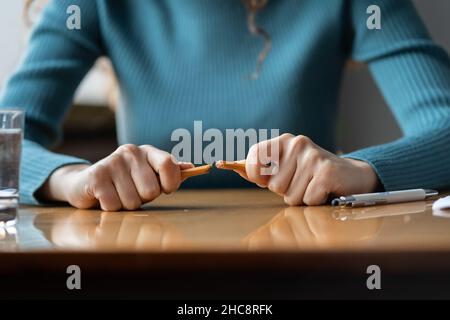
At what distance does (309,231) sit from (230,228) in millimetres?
66

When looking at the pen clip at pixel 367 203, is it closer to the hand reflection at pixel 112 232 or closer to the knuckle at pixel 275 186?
the knuckle at pixel 275 186

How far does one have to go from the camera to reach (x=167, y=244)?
0.50 m

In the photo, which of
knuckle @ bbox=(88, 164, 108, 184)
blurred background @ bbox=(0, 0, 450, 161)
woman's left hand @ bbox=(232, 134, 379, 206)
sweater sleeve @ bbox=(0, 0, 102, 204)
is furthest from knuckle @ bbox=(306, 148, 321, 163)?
blurred background @ bbox=(0, 0, 450, 161)

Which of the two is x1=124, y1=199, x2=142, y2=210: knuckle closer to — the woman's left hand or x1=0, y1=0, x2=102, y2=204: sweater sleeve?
the woman's left hand

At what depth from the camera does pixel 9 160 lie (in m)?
0.64

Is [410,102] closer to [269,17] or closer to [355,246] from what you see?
[269,17]

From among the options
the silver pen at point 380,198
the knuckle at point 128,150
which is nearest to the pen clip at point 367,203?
the silver pen at point 380,198

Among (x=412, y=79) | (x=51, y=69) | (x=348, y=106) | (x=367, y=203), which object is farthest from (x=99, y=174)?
(x=348, y=106)

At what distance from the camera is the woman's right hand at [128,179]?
734 millimetres

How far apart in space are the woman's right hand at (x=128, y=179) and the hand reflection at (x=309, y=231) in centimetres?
13

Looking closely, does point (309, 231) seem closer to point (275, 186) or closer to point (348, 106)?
point (275, 186)

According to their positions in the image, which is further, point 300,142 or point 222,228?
point 300,142

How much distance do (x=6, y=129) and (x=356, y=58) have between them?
28.5 inches

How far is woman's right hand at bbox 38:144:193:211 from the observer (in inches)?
28.9
